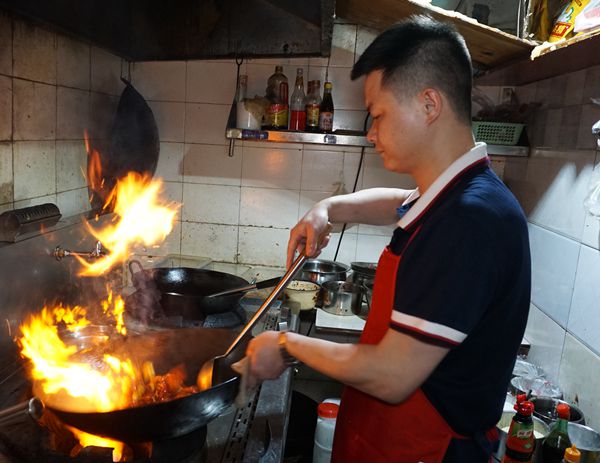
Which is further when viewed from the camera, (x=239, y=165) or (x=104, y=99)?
(x=239, y=165)

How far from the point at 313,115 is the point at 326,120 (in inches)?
3.0

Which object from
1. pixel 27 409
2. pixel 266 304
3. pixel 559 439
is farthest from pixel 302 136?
pixel 27 409

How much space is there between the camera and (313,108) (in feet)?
8.55

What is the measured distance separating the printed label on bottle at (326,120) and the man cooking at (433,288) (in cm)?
144

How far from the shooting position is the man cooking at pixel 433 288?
36.1 inches

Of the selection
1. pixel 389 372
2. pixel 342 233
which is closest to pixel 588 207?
pixel 389 372

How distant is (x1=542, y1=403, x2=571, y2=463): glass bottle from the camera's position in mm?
1515

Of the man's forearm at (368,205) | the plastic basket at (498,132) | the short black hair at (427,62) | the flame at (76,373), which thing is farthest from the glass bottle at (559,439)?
the plastic basket at (498,132)

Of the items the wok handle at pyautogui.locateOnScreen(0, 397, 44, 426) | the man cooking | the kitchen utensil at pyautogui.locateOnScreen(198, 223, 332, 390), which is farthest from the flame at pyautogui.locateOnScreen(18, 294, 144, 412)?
the man cooking

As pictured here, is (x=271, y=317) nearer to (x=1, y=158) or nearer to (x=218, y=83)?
(x=1, y=158)

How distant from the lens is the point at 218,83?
288cm

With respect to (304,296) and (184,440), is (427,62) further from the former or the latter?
(304,296)

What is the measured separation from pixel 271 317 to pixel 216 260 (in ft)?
3.90

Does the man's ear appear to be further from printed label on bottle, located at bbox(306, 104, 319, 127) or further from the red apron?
printed label on bottle, located at bbox(306, 104, 319, 127)
